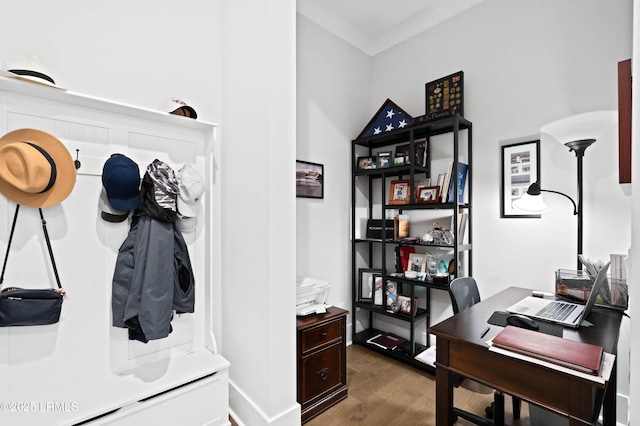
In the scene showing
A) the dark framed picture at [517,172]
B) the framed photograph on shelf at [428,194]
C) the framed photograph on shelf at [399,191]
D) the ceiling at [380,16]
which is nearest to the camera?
the dark framed picture at [517,172]

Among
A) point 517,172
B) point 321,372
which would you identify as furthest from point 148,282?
point 517,172

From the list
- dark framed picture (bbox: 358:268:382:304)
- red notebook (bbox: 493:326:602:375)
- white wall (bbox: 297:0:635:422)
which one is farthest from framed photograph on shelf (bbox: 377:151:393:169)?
red notebook (bbox: 493:326:602:375)

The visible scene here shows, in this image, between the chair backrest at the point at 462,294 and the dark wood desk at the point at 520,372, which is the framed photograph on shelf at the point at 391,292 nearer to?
the chair backrest at the point at 462,294

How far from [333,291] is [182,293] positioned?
1600mm

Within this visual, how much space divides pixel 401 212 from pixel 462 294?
1.17 meters

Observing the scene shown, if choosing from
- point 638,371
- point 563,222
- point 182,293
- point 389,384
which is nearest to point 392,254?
point 389,384

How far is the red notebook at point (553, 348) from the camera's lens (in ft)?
3.52

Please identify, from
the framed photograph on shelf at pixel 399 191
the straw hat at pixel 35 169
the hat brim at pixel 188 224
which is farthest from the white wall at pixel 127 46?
the framed photograph on shelf at pixel 399 191

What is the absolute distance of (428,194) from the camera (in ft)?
8.86

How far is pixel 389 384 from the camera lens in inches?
94.0

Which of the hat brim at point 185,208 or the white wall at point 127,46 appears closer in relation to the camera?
the white wall at point 127,46

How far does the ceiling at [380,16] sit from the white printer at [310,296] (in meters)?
2.38

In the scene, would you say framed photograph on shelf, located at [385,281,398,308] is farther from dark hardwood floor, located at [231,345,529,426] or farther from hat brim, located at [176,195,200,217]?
hat brim, located at [176,195,200,217]

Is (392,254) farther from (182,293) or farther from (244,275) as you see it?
(182,293)
